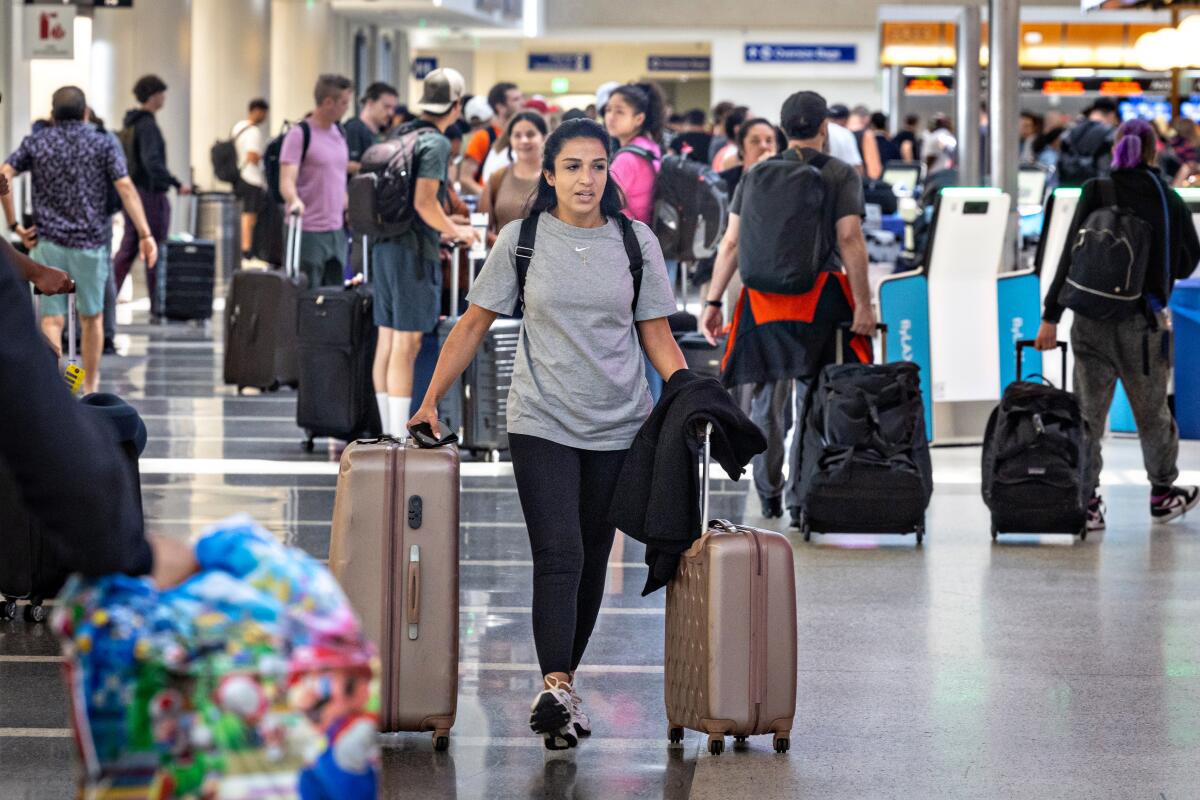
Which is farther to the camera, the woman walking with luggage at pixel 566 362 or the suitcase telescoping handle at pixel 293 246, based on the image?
the suitcase telescoping handle at pixel 293 246

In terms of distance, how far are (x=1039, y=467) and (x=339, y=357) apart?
12.3 ft

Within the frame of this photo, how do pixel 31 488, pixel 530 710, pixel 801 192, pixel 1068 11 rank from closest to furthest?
pixel 31 488 < pixel 530 710 < pixel 801 192 < pixel 1068 11

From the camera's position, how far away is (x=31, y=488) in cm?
211

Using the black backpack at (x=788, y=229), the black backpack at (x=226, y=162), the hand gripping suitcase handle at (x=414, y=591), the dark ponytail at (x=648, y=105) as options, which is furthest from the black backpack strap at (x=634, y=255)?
the black backpack at (x=226, y=162)

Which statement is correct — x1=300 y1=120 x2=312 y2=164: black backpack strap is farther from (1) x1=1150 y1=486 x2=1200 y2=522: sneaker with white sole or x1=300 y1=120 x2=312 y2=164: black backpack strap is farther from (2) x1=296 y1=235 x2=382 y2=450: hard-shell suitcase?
(1) x1=1150 y1=486 x2=1200 y2=522: sneaker with white sole

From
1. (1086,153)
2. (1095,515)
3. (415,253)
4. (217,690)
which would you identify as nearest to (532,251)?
(217,690)

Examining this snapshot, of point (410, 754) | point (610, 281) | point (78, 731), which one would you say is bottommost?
point (410, 754)

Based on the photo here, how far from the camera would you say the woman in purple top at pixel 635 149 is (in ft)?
30.7

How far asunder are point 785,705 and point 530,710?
2.27ft

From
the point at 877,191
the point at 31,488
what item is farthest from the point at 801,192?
the point at 877,191

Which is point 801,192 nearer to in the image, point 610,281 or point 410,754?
point 610,281

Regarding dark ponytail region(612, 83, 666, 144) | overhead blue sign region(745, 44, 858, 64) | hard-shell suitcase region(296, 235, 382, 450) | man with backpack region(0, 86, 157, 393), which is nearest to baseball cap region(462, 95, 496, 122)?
man with backpack region(0, 86, 157, 393)

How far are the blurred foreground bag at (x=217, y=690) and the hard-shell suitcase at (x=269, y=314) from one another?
9665mm

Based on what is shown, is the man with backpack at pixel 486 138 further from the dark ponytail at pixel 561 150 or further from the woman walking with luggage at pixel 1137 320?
the dark ponytail at pixel 561 150
